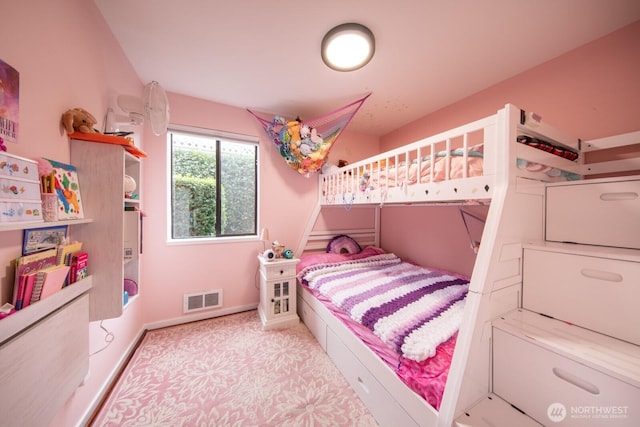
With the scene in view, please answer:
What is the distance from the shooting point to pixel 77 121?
1116 millimetres

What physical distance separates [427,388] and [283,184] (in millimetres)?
2446

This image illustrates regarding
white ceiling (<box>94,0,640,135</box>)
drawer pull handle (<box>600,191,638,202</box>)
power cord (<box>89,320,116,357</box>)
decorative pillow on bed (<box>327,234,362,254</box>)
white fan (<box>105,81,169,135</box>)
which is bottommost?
power cord (<box>89,320,116,357</box>)

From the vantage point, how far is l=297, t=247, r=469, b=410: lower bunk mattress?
1.10 metres

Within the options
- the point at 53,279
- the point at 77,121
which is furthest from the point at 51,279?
the point at 77,121

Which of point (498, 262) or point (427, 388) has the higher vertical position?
point (498, 262)

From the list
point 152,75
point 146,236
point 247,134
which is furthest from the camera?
point 247,134

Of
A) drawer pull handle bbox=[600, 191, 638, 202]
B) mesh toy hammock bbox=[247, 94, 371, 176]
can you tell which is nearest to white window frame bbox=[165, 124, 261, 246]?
mesh toy hammock bbox=[247, 94, 371, 176]

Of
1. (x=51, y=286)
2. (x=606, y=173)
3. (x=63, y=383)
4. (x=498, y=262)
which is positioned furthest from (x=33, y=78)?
(x=606, y=173)

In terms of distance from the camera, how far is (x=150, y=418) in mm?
1344

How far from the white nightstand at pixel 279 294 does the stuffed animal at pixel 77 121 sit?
5.53ft

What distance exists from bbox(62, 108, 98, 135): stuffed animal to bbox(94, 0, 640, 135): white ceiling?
789mm

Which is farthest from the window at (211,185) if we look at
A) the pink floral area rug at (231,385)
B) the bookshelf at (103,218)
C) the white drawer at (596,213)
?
the white drawer at (596,213)

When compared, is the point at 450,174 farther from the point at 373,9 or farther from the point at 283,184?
the point at 283,184

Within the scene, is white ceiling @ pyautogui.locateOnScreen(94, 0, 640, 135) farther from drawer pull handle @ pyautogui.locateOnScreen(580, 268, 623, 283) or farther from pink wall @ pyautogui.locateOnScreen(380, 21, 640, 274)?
drawer pull handle @ pyautogui.locateOnScreen(580, 268, 623, 283)
